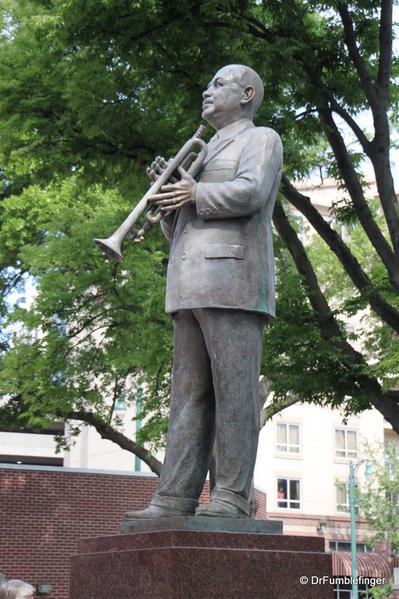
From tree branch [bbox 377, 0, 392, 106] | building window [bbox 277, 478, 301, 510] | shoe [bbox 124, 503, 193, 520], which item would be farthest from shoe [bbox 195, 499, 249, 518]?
building window [bbox 277, 478, 301, 510]

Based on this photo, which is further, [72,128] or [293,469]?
[293,469]

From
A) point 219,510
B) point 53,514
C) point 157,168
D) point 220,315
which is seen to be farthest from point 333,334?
point 53,514

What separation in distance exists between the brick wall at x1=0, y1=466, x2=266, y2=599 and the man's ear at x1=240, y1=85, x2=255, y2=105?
2038cm

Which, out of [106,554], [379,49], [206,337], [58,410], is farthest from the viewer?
[58,410]

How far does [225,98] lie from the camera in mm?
6062

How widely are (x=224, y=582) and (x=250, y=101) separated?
2.96 m

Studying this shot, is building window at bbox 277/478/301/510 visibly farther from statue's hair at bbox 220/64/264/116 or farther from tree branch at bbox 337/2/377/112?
statue's hair at bbox 220/64/264/116

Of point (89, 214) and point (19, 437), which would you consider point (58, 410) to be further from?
point (19, 437)

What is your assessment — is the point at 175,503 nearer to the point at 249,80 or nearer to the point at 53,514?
the point at 249,80

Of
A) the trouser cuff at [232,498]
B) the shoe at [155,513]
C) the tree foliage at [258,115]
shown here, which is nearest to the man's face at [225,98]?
the trouser cuff at [232,498]

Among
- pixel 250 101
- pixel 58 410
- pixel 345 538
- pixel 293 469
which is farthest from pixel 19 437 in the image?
pixel 250 101

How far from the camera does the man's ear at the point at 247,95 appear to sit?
6.07 m

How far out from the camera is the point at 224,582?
4836 millimetres

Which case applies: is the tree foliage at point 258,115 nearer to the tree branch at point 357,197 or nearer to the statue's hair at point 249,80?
the tree branch at point 357,197
